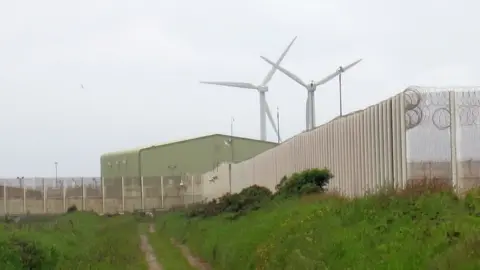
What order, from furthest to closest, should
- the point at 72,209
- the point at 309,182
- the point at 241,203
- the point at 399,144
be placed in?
the point at 72,209, the point at 241,203, the point at 309,182, the point at 399,144

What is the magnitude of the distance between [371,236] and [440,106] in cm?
754

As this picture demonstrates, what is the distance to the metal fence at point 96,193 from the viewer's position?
196 feet

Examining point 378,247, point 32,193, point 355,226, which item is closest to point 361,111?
point 355,226

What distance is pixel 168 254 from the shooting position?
24.6 metres

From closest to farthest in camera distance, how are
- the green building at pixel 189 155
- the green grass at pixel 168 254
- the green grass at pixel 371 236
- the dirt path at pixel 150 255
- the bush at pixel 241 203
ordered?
1. the green grass at pixel 371 236
2. the green grass at pixel 168 254
3. the dirt path at pixel 150 255
4. the bush at pixel 241 203
5. the green building at pixel 189 155

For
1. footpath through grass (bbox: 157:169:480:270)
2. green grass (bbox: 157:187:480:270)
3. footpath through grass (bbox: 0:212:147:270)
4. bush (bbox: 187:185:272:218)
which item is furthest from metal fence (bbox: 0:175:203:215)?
green grass (bbox: 157:187:480:270)

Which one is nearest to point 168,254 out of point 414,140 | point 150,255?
point 150,255

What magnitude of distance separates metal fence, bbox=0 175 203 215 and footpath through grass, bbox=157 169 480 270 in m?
44.9

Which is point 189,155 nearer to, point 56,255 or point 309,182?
point 309,182

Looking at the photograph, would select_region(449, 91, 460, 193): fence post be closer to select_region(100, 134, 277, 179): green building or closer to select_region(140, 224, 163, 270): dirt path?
select_region(140, 224, 163, 270): dirt path

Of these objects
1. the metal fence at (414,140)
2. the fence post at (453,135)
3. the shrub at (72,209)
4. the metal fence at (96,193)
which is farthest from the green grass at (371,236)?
the metal fence at (96,193)

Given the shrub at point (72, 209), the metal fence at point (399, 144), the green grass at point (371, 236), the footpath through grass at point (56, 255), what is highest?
the metal fence at point (399, 144)

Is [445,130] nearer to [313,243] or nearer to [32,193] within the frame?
[313,243]

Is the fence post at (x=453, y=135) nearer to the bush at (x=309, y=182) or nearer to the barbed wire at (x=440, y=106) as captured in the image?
the barbed wire at (x=440, y=106)
